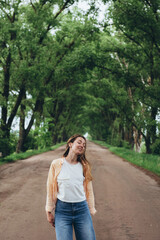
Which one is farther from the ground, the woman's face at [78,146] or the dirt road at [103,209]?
the woman's face at [78,146]

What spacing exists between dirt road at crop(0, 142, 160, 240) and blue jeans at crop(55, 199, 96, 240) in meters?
1.96

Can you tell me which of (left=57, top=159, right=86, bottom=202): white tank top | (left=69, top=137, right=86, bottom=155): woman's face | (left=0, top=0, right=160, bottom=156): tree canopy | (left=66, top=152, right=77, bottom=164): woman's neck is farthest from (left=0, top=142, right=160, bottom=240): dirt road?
(left=0, top=0, right=160, bottom=156): tree canopy

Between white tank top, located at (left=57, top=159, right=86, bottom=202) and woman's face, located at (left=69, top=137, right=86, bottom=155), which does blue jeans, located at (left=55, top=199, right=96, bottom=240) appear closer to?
white tank top, located at (left=57, top=159, right=86, bottom=202)

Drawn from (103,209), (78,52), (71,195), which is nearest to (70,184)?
(71,195)

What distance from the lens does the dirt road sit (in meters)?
4.76

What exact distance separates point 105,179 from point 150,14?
32.1 feet

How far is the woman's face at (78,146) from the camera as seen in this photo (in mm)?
3076

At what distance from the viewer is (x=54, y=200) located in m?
2.96

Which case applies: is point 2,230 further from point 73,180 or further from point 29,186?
point 29,186

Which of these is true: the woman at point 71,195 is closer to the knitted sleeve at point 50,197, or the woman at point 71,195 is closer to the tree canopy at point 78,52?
the knitted sleeve at point 50,197

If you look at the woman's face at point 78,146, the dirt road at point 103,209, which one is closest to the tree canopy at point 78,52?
the dirt road at point 103,209

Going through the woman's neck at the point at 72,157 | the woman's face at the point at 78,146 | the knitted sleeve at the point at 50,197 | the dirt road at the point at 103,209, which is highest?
the woman's face at the point at 78,146

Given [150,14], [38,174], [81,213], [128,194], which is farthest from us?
[150,14]

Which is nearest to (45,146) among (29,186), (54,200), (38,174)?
(38,174)
